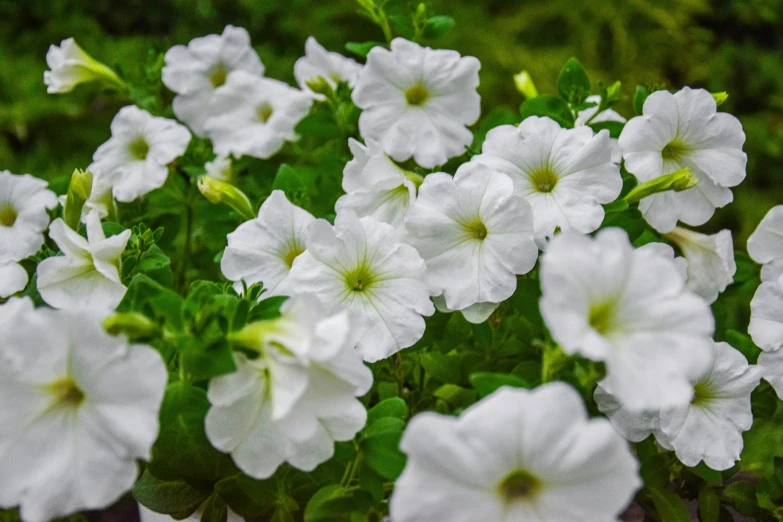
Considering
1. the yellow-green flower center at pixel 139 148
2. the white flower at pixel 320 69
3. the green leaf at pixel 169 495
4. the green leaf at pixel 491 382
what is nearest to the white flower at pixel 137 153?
the yellow-green flower center at pixel 139 148

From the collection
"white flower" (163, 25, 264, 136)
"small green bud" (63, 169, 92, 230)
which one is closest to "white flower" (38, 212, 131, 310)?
"small green bud" (63, 169, 92, 230)

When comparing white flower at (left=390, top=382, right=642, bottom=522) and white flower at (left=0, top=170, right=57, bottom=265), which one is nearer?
white flower at (left=390, top=382, right=642, bottom=522)

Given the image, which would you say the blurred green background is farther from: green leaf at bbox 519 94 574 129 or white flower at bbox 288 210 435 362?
white flower at bbox 288 210 435 362

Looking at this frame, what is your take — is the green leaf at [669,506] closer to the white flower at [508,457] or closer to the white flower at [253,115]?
the white flower at [508,457]

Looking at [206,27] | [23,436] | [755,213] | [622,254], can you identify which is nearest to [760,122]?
[755,213]

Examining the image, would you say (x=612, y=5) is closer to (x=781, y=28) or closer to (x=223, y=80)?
(x=781, y=28)

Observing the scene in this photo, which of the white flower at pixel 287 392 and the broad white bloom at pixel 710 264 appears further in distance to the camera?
the broad white bloom at pixel 710 264

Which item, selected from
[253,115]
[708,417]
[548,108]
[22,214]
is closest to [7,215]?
[22,214]
